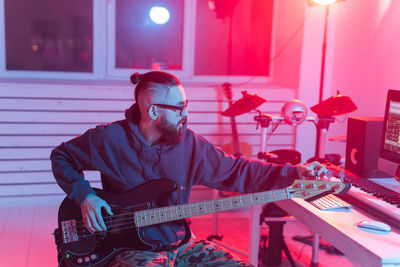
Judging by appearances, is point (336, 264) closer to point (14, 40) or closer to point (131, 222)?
point (131, 222)

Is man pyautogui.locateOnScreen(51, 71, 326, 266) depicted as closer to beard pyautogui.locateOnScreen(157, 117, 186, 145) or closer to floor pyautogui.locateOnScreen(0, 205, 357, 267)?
beard pyautogui.locateOnScreen(157, 117, 186, 145)

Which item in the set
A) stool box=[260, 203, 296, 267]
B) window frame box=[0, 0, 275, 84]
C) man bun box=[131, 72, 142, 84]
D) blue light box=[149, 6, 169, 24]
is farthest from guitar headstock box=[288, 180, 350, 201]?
blue light box=[149, 6, 169, 24]

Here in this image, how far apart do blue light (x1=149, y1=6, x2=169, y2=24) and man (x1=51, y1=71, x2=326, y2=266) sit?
2491 millimetres

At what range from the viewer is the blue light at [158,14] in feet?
14.3

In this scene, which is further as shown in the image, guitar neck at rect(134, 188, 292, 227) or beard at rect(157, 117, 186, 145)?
beard at rect(157, 117, 186, 145)

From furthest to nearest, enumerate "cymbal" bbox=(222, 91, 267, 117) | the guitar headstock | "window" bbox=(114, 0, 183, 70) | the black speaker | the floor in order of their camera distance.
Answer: "window" bbox=(114, 0, 183, 70), "cymbal" bbox=(222, 91, 267, 117), the floor, the black speaker, the guitar headstock

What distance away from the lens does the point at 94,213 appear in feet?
6.03

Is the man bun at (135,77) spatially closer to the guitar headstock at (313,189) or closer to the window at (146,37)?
the guitar headstock at (313,189)

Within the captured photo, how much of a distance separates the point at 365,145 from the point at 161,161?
1021 mm

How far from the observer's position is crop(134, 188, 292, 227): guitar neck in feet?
5.70

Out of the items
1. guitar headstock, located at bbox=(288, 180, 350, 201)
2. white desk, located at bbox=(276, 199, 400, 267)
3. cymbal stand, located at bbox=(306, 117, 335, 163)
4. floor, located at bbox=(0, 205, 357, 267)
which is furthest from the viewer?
floor, located at bbox=(0, 205, 357, 267)

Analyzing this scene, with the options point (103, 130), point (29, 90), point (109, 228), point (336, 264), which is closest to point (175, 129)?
point (103, 130)

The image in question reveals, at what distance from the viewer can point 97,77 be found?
427cm

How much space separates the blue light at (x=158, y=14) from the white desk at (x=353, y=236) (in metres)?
2.85
